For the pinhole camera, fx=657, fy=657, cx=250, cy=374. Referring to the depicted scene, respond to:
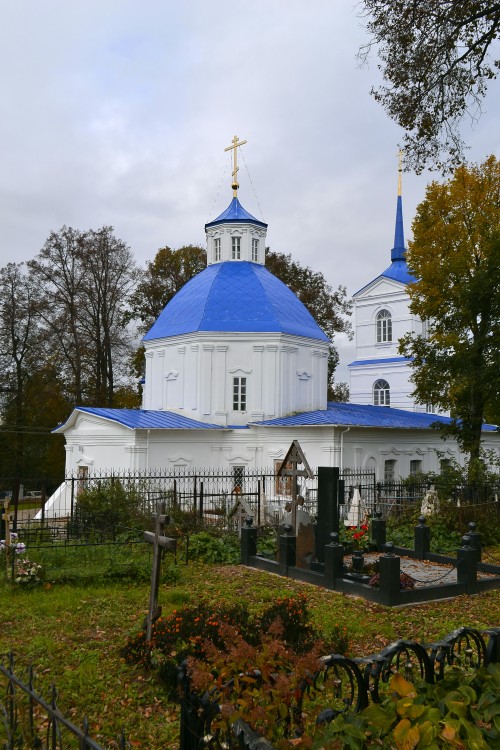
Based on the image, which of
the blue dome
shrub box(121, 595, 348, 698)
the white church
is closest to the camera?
shrub box(121, 595, 348, 698)

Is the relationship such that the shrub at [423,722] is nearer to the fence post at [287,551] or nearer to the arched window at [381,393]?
the fence post at [287,551]

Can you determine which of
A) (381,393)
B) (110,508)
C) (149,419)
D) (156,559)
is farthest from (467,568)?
(381,393)

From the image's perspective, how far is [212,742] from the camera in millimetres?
3617

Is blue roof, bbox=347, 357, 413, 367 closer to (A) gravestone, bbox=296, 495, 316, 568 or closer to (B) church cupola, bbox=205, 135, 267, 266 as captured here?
(B) church cupola, bbox=205, 135, 267, 266

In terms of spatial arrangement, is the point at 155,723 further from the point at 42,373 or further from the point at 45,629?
the point at 42,373

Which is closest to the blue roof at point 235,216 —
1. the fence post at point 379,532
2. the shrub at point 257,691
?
the fence post at point 379,532

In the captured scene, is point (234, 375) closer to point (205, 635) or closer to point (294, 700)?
point (205, 635)

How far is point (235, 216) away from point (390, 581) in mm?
24552

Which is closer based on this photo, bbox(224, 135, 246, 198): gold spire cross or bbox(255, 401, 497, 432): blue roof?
bbox(255, 401, 497, 432): blue roof

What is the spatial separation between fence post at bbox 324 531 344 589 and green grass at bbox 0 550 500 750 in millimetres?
250

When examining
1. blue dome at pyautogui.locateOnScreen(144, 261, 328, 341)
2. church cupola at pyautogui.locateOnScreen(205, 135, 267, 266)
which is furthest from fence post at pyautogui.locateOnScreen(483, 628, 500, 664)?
church cupola at pyautogui.locateOnScreen(205, 135, 267, 266)

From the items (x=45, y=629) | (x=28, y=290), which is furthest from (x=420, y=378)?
(x=28, y=290)

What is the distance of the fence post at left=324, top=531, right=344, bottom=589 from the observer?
10.8 m

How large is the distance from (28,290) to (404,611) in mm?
29553
